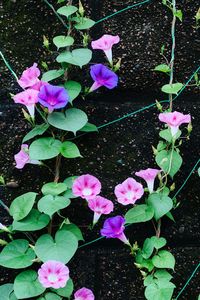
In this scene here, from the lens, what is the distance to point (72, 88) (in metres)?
1.75

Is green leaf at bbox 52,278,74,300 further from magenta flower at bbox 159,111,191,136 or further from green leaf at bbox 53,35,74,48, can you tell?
green leaf at bbox 53,35,74,48

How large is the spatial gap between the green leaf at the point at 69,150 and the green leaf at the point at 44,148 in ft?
0.05

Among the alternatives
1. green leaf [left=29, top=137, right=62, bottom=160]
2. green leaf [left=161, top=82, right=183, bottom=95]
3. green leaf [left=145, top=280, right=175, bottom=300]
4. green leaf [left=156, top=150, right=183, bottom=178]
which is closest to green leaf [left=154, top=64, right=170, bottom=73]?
green leaf [left=161, top=82, right=183, bottom=95]

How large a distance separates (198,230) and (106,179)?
29cm

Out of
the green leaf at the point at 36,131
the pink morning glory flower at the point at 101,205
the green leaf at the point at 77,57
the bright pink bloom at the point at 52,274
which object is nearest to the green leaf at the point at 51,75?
the green leaf at the point at 77,57

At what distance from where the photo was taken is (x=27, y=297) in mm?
1532

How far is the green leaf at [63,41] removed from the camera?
5.75 ft

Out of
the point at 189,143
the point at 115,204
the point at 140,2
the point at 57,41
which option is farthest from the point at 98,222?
the point at 140,2

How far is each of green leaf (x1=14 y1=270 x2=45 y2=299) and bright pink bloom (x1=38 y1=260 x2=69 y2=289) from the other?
6cm

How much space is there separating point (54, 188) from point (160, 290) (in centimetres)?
38

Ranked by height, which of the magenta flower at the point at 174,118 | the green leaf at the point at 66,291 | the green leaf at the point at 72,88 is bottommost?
the green leaf at the point at 66,291

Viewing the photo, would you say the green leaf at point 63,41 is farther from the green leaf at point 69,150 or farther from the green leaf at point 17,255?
the green leaf at point 17,255

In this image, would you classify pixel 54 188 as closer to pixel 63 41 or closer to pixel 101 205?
pixel 101 205

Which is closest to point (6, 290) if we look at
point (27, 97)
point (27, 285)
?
point (27, 285)
